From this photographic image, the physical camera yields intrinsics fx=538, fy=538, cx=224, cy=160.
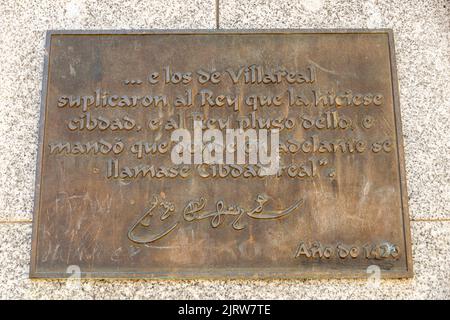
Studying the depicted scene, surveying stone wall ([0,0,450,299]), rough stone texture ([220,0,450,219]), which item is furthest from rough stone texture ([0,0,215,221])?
rough stone texture ([220,0,450,219])

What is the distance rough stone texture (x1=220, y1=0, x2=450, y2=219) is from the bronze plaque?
5.8 inches

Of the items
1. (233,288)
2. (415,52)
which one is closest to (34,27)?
(233,288)

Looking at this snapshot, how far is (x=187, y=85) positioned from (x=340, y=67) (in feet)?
3.36

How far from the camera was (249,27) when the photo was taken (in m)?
3.74

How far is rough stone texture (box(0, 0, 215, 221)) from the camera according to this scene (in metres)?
3.55

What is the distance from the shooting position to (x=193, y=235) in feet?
10.8

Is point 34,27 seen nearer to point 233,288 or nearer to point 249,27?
point 249,27

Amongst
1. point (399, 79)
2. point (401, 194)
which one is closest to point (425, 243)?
point (401, 194)

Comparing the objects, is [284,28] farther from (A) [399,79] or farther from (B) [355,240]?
(B) [355,240]
